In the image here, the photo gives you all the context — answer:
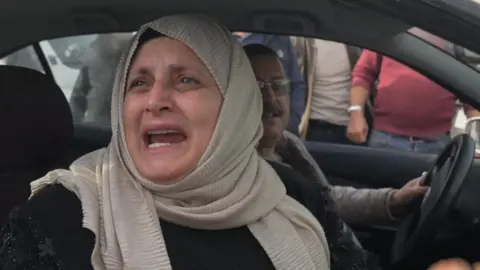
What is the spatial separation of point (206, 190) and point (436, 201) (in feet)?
2.38

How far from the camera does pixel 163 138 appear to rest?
211 centimetres

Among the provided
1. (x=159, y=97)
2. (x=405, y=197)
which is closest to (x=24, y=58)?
(x=159, y=97)

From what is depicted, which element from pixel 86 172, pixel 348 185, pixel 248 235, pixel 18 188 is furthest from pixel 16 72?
pixel 348 185

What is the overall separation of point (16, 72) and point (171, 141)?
0.82 metres

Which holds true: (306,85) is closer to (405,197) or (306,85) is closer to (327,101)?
(327,101)

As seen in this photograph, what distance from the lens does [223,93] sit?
220 cm

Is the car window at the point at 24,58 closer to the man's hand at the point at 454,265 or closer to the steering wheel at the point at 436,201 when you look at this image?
the steering wheel at the point at 436,201

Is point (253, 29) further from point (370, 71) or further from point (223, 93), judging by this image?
point (370, 71)

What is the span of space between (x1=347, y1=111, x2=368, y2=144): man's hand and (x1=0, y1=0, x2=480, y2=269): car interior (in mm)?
1426

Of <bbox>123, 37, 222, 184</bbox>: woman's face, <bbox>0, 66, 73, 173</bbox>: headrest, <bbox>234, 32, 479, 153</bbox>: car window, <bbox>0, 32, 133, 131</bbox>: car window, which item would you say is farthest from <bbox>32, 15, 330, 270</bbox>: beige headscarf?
<bbox>234, 32, 479, 153</bbox>: car window

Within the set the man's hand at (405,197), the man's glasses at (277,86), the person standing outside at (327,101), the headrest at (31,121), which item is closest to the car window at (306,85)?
the person standing outside at (327,101)

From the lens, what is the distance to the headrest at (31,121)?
2.61 m

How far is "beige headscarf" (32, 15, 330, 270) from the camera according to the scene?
6.47ft

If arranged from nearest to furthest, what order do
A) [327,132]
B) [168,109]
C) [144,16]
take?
1. [168,109]
2. [144,16]
3. [327,132]
